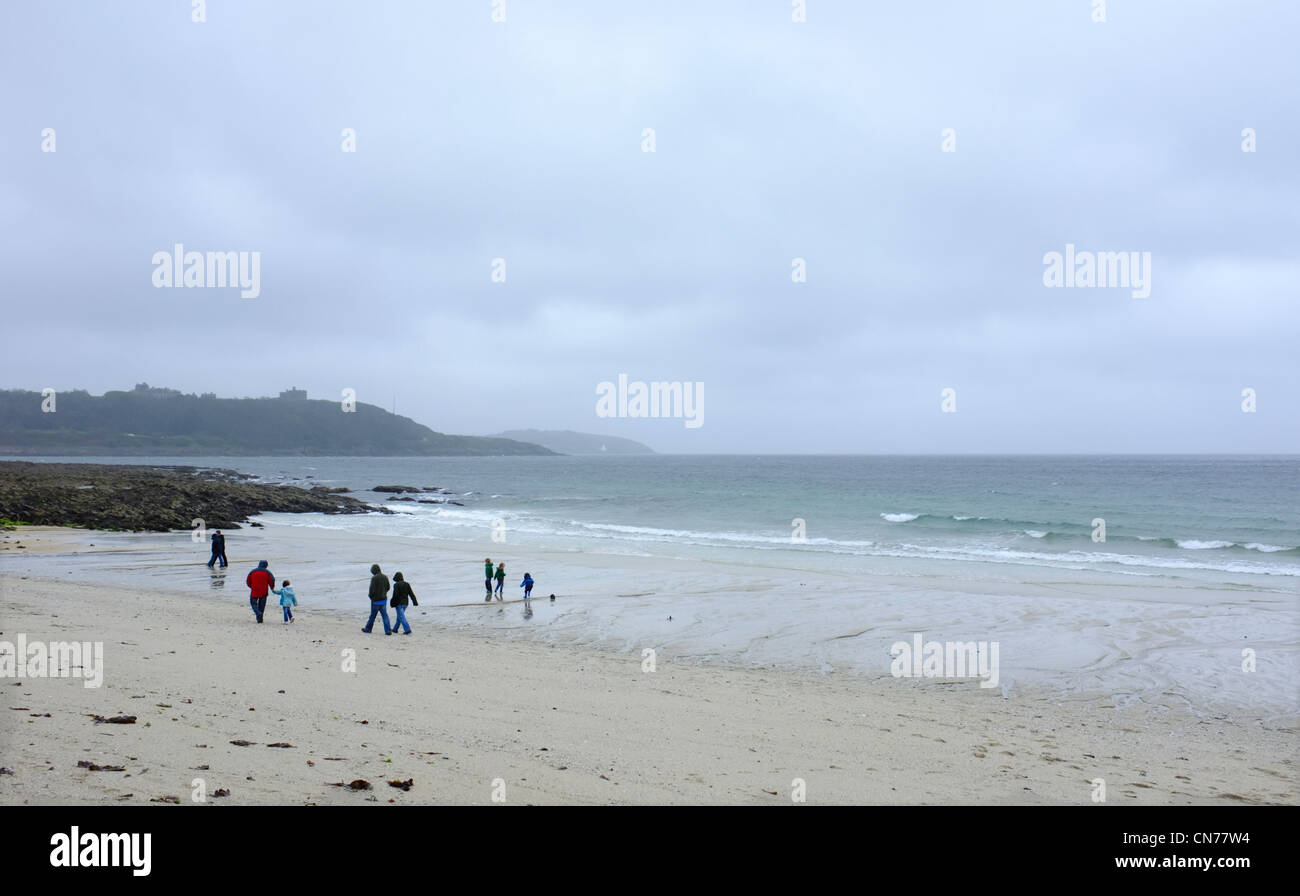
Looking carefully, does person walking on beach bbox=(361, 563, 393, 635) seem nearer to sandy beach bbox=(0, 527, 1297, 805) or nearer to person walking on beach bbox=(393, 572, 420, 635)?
person walking on beach bbox=(393, 572, 420, 635)

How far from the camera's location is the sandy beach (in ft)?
20.2

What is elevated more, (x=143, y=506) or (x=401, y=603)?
(x=143, y=506)

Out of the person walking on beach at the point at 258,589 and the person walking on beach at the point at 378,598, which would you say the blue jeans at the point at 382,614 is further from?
the person walking on beach at the point at 258,589

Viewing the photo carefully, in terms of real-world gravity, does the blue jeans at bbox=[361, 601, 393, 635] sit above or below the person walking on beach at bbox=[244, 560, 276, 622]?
below

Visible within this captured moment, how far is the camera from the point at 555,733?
8.15 metres

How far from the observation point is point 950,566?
28.0 meters

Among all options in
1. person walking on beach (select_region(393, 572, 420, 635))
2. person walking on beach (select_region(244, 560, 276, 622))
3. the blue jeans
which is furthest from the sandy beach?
person walking on beach (select_region(244, 560, 276, 622))

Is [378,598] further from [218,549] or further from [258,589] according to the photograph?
[218,549]

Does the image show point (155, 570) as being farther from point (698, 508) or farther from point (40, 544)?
point (698, 508)

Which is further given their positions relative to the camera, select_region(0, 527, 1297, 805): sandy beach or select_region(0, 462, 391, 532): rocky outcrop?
select_region(0, 462, 391, 532): rocky outcrop

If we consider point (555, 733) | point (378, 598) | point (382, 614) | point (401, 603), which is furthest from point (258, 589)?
point (555, 733)

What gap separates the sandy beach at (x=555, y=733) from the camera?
6.17 meters

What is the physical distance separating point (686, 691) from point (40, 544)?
92.4 feet
